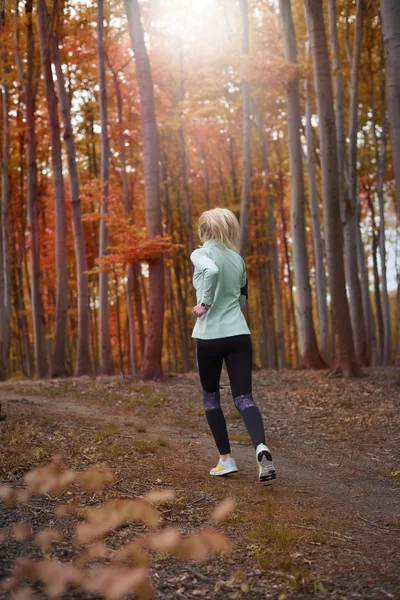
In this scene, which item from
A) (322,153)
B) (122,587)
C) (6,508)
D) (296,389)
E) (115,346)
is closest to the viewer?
(122,587)

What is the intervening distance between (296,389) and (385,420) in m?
2.66

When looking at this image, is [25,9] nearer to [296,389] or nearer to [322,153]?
[322,153]

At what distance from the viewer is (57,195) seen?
15.1 m

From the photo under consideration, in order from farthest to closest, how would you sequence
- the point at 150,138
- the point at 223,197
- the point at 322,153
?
1. the point at 223,197
2. the point at 150,138
3. the point at 322,153

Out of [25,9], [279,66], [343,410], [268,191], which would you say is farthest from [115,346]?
[343,410]

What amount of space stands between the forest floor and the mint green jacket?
45.9 inches

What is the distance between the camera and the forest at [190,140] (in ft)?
39.4

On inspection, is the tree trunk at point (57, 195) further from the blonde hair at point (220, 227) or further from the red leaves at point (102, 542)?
the blonde hair at point (220, 227)

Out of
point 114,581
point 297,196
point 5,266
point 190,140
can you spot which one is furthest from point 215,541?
point 190,140

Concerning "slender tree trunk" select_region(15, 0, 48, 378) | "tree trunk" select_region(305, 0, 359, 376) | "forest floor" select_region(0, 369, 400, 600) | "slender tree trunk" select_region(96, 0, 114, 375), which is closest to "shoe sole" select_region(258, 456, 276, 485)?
"forest floor" select_region(0, 369, 400, 600)

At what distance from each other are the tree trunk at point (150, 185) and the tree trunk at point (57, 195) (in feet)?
10.8

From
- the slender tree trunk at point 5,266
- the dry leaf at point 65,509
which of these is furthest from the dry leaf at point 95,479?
the slender tree trunk at point 5,266

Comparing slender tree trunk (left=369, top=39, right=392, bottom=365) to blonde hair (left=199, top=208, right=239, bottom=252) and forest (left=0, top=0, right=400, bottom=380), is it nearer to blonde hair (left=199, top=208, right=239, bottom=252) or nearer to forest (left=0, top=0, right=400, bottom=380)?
forest (left=0, top=0, right=400, bottom=380)

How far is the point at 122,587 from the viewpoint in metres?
2.89
